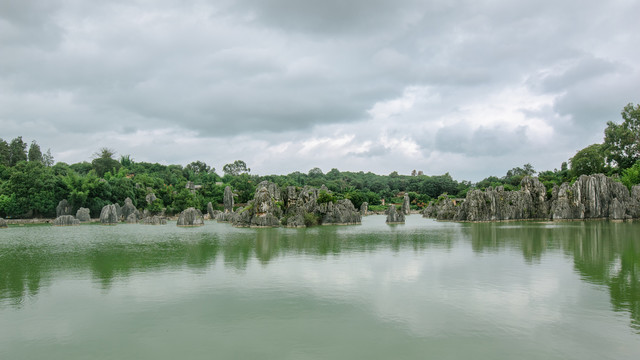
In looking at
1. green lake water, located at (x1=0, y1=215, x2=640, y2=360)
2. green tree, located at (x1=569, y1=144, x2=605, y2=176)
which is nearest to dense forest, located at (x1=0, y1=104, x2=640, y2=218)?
green tree, located at (x1=569, y1=144, x2=605, y2=176)

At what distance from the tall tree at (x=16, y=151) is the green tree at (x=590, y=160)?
100504mm

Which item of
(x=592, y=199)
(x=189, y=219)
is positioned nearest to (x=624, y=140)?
(x=592, y=199)

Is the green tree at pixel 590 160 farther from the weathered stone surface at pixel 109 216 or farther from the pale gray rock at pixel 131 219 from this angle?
the weathered stone surface at pixel 109 216

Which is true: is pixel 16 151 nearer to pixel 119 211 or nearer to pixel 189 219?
pixel 119 211

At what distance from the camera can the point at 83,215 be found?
5791 cm

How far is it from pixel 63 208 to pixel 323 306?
2358 inches

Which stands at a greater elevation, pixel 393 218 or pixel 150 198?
pixel 150 198

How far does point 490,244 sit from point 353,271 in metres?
14.1

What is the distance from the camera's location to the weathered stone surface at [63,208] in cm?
Result: 5775

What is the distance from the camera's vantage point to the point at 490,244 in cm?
2684

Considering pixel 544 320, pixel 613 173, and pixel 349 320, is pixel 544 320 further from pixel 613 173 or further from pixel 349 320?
pixel 613 173

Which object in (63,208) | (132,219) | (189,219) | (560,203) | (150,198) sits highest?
(150,198)

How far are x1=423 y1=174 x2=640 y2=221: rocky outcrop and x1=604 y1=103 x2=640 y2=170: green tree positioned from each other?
1603cm

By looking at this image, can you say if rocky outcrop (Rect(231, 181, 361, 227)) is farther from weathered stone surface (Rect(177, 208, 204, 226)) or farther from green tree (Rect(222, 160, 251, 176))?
green tree (Rect(222, 160, 251, 176))
